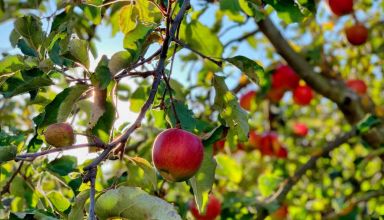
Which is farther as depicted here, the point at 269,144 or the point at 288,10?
the point at 269,144

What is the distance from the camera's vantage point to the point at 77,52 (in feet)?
3.95

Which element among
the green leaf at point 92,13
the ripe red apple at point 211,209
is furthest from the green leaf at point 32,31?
the ripe red apple at point 211,209

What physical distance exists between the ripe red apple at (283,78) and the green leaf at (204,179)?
182 cm

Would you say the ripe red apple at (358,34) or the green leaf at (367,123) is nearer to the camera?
the green leaf at (367,123)

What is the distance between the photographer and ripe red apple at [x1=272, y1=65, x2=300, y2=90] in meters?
3.12

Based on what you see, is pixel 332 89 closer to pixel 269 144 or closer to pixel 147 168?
pixel 269 144

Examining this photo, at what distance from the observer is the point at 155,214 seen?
A: 0.95 meters

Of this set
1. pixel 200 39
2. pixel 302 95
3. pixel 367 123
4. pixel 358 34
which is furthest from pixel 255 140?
pixel 200 39

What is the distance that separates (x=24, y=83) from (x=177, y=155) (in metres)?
0.35

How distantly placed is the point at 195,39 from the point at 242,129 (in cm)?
50

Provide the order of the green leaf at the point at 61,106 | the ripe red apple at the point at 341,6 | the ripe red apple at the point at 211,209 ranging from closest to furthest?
the green leaf at the point at 61,106, the ripe red apple at the point at 211,209, the ripe red apple at the point at 341,6

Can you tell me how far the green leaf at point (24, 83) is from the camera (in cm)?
122

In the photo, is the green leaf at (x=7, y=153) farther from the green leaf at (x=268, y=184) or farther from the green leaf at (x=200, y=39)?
the green leaf at (x=268, y=184)

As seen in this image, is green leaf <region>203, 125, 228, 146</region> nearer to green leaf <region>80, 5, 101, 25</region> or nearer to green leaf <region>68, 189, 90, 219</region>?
green leaf <region>68, 189, 90, 219</region>
